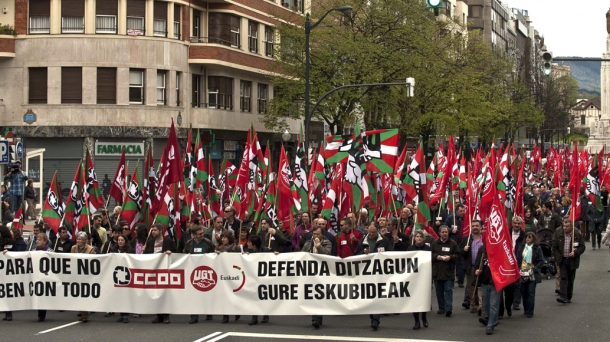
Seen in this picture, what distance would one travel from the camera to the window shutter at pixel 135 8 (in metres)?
40.2

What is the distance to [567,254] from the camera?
53.6 ft

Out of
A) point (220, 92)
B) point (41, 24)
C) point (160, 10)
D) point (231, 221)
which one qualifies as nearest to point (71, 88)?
point (41, 24)

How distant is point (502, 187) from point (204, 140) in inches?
899

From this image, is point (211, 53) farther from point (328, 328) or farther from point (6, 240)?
point (328, 328)

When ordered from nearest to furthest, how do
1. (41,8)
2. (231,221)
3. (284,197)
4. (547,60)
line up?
(231,221)
(284,197)
(547,60)
(41,8)

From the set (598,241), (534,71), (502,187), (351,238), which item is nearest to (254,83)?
(598,241)

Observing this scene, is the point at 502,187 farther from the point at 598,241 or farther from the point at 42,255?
the point at 42,255

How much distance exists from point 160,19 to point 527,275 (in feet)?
94.4

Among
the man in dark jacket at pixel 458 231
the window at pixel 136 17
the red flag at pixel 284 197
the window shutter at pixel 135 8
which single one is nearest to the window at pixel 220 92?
the window at pixel 136 17

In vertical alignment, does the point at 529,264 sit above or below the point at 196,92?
below

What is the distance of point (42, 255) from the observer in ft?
48.5

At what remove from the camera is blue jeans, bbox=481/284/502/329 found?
44.3 ft

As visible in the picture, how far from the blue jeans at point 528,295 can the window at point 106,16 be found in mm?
28253

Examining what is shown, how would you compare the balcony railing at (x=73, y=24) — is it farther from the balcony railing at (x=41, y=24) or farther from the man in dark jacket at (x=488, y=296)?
the man in dark jacket at (x=488, y=296)
